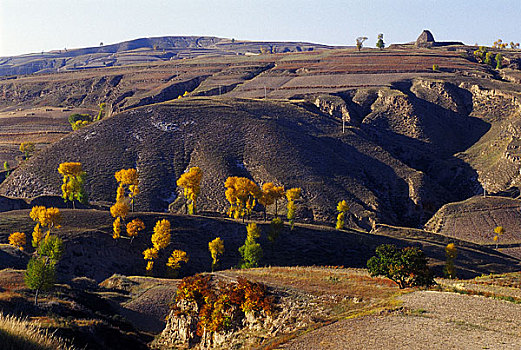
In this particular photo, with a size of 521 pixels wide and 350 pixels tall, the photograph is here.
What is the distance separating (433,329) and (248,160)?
126662 mm

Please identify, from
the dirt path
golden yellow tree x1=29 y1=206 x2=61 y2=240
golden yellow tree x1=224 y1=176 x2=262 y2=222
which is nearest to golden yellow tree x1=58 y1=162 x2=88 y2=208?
golden yellow tree x1=29 y1=206 x2=61 y2=240

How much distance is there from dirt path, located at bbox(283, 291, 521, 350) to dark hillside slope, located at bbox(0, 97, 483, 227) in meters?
97.5

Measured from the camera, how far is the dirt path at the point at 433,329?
28.3 metres

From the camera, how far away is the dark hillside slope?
461ft

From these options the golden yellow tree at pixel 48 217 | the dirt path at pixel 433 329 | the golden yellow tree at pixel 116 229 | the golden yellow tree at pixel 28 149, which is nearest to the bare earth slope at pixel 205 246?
the golden yellow tree at pixel 116 229

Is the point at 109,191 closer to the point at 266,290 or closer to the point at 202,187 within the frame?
the point at 202,187

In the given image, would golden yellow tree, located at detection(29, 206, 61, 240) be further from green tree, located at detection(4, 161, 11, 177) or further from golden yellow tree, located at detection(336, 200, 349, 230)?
green tree, located at detection(4, 161, 11, 177)

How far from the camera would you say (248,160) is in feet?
511

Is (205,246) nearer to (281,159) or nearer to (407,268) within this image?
(281,159)

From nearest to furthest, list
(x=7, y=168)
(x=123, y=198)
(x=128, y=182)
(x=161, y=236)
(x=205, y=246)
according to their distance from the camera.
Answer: (x=161, y=236) < (x=205, y=246) < (x=128, y=182) < (x=123, y=198) < (x=7, y=168)

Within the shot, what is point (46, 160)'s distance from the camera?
153 metres

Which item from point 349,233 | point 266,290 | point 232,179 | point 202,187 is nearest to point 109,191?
point 202,187

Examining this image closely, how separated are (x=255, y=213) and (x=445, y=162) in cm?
8474

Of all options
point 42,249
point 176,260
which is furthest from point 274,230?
point 42,249
